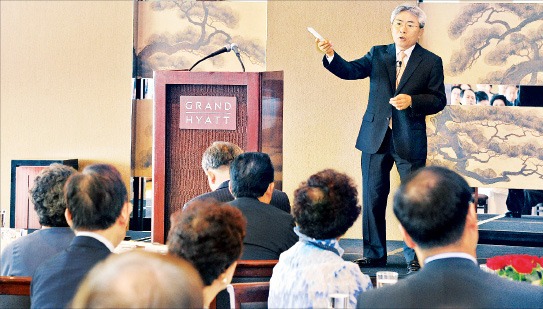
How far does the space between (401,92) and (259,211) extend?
5.50 ft

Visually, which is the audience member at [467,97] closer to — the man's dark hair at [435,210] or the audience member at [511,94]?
the audience member at [511,94]

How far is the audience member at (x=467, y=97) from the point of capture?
577 cm

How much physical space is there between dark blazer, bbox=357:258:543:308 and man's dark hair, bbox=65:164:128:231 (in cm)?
87

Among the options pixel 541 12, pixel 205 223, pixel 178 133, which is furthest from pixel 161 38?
pixel 205 223

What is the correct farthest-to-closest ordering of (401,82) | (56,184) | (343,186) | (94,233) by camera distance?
(401,82) → (56,184) → (343,186) → (94,233)

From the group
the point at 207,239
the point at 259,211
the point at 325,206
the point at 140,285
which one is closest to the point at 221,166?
the point at 259,211

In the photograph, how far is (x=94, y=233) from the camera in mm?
2254

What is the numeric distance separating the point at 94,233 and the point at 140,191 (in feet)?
13.7

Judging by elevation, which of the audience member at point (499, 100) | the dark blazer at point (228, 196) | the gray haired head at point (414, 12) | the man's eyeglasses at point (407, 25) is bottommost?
the dark blazer at point (228, 196)

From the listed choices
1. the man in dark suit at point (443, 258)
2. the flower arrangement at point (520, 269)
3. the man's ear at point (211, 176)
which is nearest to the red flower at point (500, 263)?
the flower arrangement at point (520, 269)

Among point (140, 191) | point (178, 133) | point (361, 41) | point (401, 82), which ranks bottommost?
point (140, 191)

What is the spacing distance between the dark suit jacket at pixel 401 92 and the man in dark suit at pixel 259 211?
4.02 feet

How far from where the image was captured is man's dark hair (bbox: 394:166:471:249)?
183 cm

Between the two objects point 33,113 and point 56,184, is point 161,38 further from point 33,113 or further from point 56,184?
point 56,184
